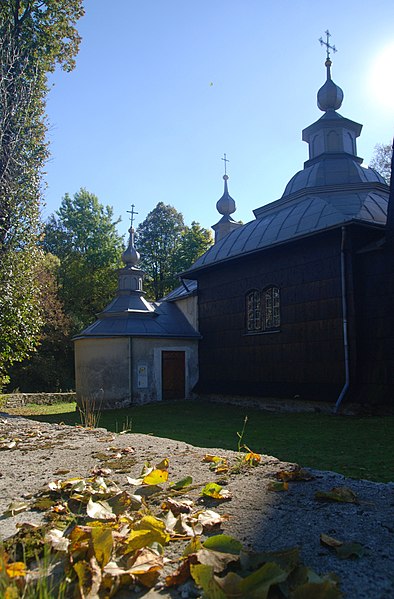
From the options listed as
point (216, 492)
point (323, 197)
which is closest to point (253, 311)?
point (323, 197)

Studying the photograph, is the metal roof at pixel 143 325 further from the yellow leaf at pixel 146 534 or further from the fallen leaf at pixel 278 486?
the yellow leaf at pixel 146 534

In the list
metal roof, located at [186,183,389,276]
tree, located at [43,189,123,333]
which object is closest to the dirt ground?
metal roof, located at [186,183,389,276]

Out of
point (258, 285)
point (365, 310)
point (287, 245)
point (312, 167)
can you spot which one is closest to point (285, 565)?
point (365, 310)

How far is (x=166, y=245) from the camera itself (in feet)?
137

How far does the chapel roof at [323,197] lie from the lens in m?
14.0

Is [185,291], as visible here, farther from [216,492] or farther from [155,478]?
[216,492]

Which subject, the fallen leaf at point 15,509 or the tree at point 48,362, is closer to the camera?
the fallen leaf at point 15,509

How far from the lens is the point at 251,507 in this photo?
10.5ft

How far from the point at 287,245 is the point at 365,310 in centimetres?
312

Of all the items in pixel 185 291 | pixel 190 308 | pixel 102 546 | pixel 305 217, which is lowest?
pixel 102 546

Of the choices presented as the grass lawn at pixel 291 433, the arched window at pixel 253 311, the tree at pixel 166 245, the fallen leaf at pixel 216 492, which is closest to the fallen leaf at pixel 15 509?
the fallen leaf at pixel 216 492

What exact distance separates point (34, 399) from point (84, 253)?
18.3 meters

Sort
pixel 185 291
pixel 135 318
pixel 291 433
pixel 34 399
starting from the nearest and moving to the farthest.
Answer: pixel 291 433 → pixel 135 318 → pixel 185 291 → pixel 34 399

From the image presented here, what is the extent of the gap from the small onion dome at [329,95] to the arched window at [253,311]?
363 inches
